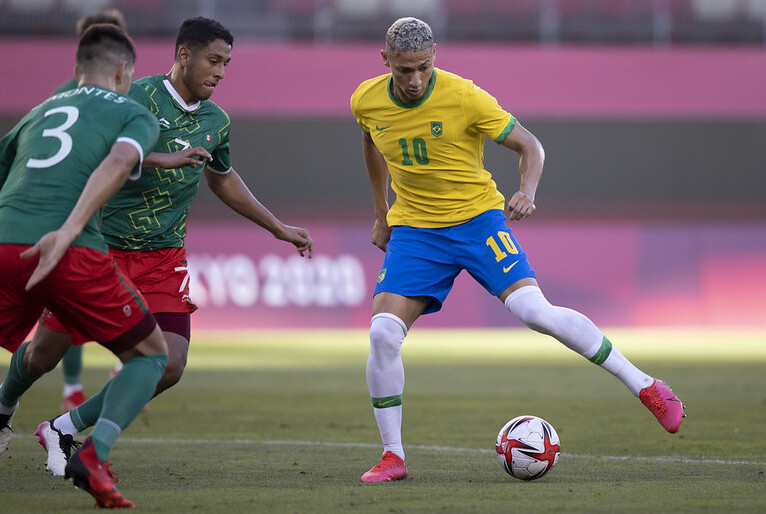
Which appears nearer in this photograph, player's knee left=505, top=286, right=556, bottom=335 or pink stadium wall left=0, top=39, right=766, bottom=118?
player's knee left=505, top=286, right=556, bottom=335

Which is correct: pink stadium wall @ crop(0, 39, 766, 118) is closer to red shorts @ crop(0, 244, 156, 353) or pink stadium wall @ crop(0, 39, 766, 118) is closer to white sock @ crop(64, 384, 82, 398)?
white sock @ crop(64, 384, 82, 398)

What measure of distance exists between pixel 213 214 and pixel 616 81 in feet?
28.6

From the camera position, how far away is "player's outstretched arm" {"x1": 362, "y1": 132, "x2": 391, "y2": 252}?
6.61 meters

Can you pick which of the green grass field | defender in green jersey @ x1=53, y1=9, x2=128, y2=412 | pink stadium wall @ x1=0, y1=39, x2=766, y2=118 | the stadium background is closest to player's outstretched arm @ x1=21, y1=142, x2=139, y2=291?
the green grass field

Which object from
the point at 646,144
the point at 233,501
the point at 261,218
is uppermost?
the point at 261,218

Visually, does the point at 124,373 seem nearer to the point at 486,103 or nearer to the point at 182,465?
the point at 182,465

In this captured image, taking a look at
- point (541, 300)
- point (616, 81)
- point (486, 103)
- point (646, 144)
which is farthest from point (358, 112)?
point (646, 144)

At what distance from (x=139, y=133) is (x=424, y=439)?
364cm

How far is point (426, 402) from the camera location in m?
10.3

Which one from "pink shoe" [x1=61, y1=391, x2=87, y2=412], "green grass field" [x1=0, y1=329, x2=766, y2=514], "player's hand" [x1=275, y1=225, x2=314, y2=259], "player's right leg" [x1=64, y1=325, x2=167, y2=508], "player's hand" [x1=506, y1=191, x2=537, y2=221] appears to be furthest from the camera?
"pink shoe" [x1=61, y1=391, x2=87, y2=412]

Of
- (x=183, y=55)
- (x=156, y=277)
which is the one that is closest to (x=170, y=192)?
(x=156, y=277)

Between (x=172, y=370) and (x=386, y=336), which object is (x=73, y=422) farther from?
(x=386, y=336)

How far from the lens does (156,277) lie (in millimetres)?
6145

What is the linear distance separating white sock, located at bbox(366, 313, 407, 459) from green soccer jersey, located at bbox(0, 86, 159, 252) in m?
1.66
